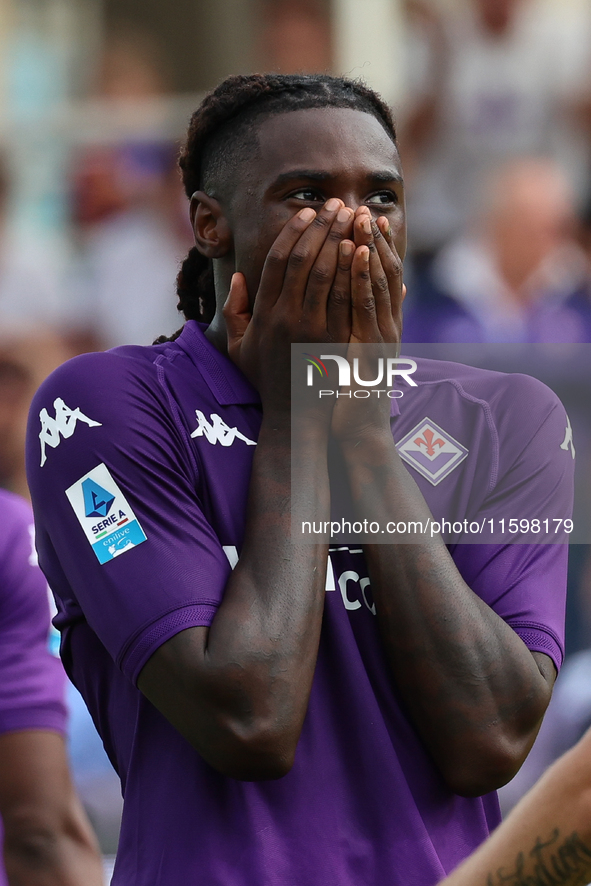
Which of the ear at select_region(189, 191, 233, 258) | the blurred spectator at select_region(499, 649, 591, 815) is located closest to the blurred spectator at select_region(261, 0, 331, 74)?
the blurred spectator at select_region(499, 649, 591, 815)

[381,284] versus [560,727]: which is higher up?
[381,284]

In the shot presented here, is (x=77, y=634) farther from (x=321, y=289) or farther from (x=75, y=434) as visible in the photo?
(x=321, y=289)

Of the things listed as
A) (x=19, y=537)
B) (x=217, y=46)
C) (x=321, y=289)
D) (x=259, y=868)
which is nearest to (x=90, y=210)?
(x=217, y=46)

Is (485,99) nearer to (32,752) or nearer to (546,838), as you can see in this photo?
(32,752)

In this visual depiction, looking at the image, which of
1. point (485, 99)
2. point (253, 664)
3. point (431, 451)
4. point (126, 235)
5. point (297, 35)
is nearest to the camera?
point (253, 664)

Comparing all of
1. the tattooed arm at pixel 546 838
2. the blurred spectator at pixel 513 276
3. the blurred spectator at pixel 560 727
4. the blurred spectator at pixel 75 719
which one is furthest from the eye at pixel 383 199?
the blurred spectator at pixel 513 276

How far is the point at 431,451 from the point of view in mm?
2168

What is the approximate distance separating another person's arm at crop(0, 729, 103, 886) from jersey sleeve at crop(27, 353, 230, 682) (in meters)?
0.98

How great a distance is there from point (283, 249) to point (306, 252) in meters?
0.05

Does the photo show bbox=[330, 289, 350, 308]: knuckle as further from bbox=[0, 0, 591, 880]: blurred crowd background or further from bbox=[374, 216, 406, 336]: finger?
bbox=[0, 0, 591, 880]: blurred crowd background

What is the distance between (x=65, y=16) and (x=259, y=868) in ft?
25.8

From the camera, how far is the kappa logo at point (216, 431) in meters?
2.08

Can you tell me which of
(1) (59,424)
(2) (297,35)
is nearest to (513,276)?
(2) (297,35)

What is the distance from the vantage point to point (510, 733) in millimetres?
1912
